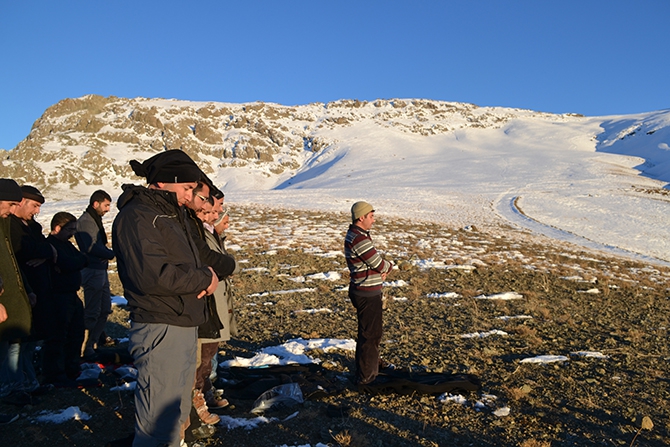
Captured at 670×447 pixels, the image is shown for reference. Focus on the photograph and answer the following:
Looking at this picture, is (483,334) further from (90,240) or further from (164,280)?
(90,240)

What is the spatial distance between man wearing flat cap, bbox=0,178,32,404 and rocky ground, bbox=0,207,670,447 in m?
0.55

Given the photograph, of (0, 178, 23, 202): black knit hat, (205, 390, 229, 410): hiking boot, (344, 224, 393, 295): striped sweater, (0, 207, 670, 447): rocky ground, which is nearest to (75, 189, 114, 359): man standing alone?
(0, 207, 670, 447): rocky ground

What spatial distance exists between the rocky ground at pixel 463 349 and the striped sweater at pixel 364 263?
4.39ft

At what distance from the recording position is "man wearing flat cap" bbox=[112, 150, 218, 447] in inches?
123

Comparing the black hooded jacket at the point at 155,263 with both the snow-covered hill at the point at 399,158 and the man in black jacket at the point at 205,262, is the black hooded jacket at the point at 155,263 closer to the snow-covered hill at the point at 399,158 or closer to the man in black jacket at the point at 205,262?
the man in black jacket at the point at 205,262

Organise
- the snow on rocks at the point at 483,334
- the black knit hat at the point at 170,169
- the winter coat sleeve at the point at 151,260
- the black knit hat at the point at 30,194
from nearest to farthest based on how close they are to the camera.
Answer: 1. the winter coat sleeve at the point at 151,260
2. the black knit hat at the point at 170,169
3. the black knit hat at the point at 30,194
4. the snow on rocks at the point at 483,334

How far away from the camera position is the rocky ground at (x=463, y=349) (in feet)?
14.8

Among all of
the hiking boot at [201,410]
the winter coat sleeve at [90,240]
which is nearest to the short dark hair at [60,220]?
the winter coat sleeve at [90,240]

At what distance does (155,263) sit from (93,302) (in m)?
4.31

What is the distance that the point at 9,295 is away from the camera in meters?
4.56

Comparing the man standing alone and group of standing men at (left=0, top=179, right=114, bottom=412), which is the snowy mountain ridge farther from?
group of standing men at (left=0, top=179, right=114, bottom=412)

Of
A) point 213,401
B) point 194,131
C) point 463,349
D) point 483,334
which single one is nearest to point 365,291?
point 213,401

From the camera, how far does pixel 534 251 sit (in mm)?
18078

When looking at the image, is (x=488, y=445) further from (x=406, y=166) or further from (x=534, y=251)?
(x=406, y=166)
